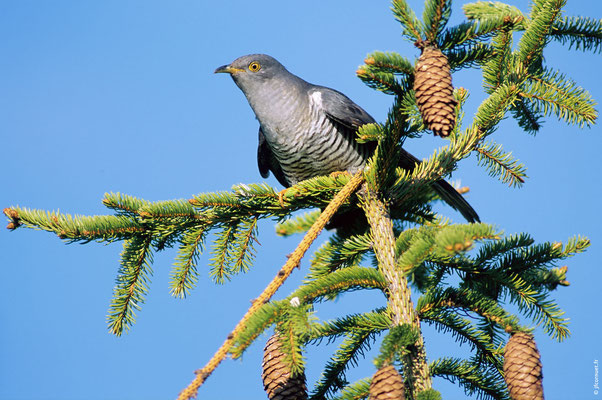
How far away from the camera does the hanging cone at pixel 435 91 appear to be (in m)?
1.85

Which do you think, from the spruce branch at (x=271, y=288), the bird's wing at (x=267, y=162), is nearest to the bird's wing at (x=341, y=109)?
the bird's wing at (x=267, y=162)

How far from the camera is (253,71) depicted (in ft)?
14.0

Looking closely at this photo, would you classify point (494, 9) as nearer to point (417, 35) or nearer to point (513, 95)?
point (513, 95)

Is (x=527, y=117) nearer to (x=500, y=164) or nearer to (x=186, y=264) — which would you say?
(x=500, y=164)

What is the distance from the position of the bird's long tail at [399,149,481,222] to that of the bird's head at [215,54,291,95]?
1175 millimetres

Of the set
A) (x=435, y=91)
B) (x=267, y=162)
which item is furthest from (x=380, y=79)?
(x=267, y=162)

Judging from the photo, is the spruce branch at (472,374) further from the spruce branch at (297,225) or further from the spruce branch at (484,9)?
the spruce branch at (484,9)

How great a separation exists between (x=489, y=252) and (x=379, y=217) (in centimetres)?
49

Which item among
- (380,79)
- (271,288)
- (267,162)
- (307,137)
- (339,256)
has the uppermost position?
(267,162)

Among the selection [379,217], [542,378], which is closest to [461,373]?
[542,378]

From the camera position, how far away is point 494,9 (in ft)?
11.3

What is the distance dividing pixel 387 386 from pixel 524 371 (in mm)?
494

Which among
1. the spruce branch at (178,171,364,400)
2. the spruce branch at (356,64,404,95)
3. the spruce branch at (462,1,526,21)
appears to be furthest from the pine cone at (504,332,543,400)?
the spruce branch at (462,1,526,21)

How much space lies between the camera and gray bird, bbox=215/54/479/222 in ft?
11.9
